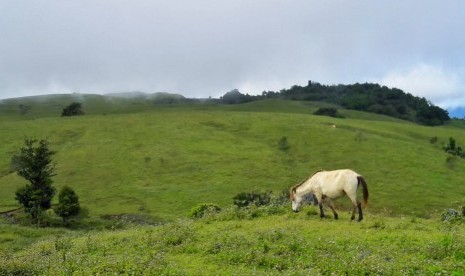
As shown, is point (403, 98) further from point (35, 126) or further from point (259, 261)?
point (259, 261)

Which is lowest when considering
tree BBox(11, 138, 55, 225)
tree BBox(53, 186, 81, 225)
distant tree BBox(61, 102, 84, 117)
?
tree BBox(53, 186, 81, 225)

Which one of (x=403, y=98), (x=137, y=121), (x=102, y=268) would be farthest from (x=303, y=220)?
(x=403, y=98)

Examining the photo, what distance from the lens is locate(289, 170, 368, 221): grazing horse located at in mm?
20891

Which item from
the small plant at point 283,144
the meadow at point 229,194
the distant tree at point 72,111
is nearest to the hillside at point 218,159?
the meadow at point 229,194

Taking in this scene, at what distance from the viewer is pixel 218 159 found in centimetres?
7975

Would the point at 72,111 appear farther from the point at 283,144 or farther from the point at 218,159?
the point at 283,144

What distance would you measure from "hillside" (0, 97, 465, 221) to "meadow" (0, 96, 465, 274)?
25 centimetres

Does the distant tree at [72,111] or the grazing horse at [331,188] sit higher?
the distant tree at [72,111]

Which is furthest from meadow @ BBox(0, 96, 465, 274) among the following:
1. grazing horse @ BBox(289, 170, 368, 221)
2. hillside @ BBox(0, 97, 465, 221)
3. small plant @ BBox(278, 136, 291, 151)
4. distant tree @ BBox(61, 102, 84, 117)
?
distant tree @ BBox(61, 102, 84, 117)

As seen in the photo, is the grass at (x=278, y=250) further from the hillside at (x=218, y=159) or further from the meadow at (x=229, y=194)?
the hillside at (x=218, y=159)

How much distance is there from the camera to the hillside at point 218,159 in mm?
63531

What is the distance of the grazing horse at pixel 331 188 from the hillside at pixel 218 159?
3102 cm

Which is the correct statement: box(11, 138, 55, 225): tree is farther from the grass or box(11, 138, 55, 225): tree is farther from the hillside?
the grass

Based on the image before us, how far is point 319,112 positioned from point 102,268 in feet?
402
